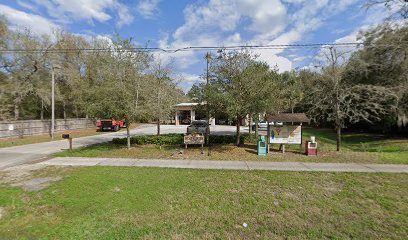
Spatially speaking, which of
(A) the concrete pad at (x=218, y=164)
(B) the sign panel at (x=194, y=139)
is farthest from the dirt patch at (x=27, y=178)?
(B) the sign panel at (x=194, y=139)

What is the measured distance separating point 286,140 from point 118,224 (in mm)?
9805

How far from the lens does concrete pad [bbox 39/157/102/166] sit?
31.1 feet

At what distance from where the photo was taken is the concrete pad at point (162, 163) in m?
9.31

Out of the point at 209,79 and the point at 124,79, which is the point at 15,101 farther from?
the point at 209,79

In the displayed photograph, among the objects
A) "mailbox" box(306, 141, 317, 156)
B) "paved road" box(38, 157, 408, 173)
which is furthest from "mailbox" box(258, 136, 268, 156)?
"mailbox" box(306, 141, 317, 156)

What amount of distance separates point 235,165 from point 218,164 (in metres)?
0.70

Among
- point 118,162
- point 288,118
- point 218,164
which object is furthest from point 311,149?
point 118,162

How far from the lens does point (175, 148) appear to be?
13297 mm

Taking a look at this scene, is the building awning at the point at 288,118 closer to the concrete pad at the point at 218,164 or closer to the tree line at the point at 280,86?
the tree line at the point at 280,86

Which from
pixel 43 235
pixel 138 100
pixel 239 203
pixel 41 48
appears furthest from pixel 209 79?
pixel 41 48

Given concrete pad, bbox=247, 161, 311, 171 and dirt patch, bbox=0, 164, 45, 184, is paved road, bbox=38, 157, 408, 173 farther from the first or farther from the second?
dirt patch, bbox=0, 164, 45, 184

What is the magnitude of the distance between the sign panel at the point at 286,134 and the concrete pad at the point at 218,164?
10.7 feet

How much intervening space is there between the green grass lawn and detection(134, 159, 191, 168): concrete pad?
5.13ft

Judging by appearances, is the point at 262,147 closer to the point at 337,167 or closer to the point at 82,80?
the point at 337,167
